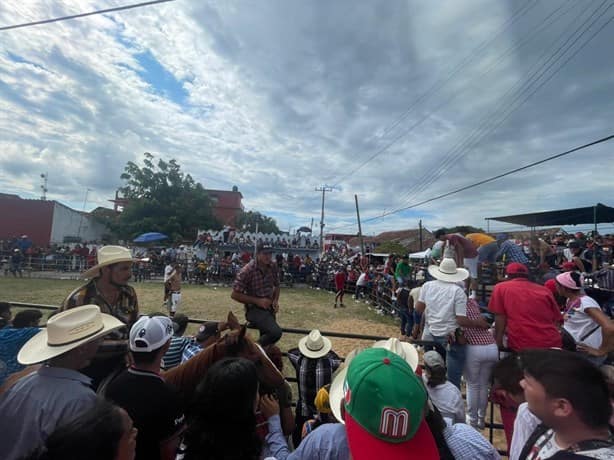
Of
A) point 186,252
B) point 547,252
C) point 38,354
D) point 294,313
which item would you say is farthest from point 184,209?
point 38,354

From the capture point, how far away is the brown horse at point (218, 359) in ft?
6.68

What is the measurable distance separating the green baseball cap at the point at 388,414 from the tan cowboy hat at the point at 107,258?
9.25ft

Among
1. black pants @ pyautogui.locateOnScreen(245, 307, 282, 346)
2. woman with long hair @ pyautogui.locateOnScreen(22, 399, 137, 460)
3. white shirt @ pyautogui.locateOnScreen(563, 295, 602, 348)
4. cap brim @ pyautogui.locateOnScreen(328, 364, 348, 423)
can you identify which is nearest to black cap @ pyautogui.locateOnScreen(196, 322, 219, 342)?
black pants @ pyautogui.locateOnScreen(245, 307, 282, 346)

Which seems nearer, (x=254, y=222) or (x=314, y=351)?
(x=314, y=351)

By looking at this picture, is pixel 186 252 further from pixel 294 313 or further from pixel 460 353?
pixel 460 353

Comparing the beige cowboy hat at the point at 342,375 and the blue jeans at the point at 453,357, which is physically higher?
the beige cowboy hat at the point at 342,375

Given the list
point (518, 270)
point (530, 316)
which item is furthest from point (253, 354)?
point (518, 270)

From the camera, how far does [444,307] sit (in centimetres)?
363

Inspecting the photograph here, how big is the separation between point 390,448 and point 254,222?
56.2 metres

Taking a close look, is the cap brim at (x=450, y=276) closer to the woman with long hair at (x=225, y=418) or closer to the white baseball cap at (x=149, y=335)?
the woman with long hair at (x=225, y=418)

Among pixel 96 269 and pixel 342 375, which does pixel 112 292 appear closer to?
pixel 96 269

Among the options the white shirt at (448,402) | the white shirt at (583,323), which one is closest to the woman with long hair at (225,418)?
the white shirt at (448,402)

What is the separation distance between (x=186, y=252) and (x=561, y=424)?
23900mm

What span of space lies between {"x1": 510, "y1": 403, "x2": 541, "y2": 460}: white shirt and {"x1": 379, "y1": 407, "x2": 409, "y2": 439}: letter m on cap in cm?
113
